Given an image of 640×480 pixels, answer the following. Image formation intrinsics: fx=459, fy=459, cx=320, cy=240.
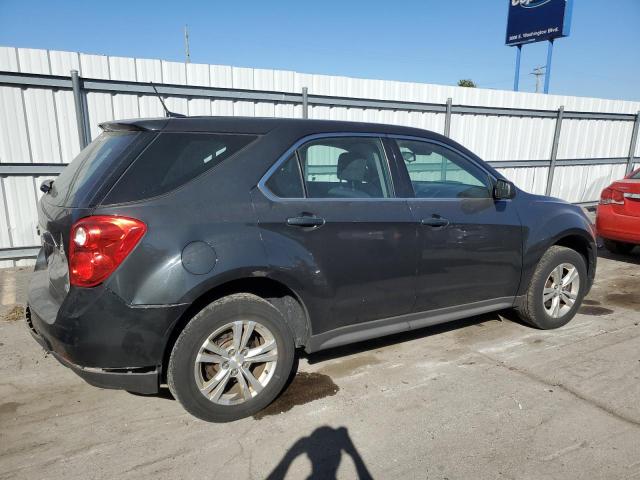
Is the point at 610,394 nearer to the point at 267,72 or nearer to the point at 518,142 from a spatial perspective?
the point at 267,72

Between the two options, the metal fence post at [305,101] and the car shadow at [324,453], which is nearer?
the car shadow at [324,453]

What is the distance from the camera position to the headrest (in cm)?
330

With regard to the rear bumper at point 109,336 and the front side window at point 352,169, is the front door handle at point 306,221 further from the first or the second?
the rear bumper at point 109,336

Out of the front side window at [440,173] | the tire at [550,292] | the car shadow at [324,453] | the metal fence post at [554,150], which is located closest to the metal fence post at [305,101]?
the front side window at [440,173]

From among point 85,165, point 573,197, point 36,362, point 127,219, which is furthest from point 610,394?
point 573,197

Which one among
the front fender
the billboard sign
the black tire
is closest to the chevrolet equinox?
the front fender

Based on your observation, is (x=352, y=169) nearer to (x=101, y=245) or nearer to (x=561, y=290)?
(x=101, y=245)

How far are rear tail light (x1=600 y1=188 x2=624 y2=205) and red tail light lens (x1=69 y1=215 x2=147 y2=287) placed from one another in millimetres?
6583

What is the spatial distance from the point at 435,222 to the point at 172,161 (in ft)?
6.11

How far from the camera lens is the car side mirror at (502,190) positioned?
366 centimetres

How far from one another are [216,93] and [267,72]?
Answer: 0.90m

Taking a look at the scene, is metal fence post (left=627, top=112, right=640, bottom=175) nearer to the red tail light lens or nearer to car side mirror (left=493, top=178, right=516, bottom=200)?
car side mirror (left=493, top=178, right=516, bottom=200)

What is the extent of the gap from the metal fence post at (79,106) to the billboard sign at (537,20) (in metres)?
15.2

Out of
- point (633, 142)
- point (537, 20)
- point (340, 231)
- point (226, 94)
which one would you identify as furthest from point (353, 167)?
point (537, 20)
